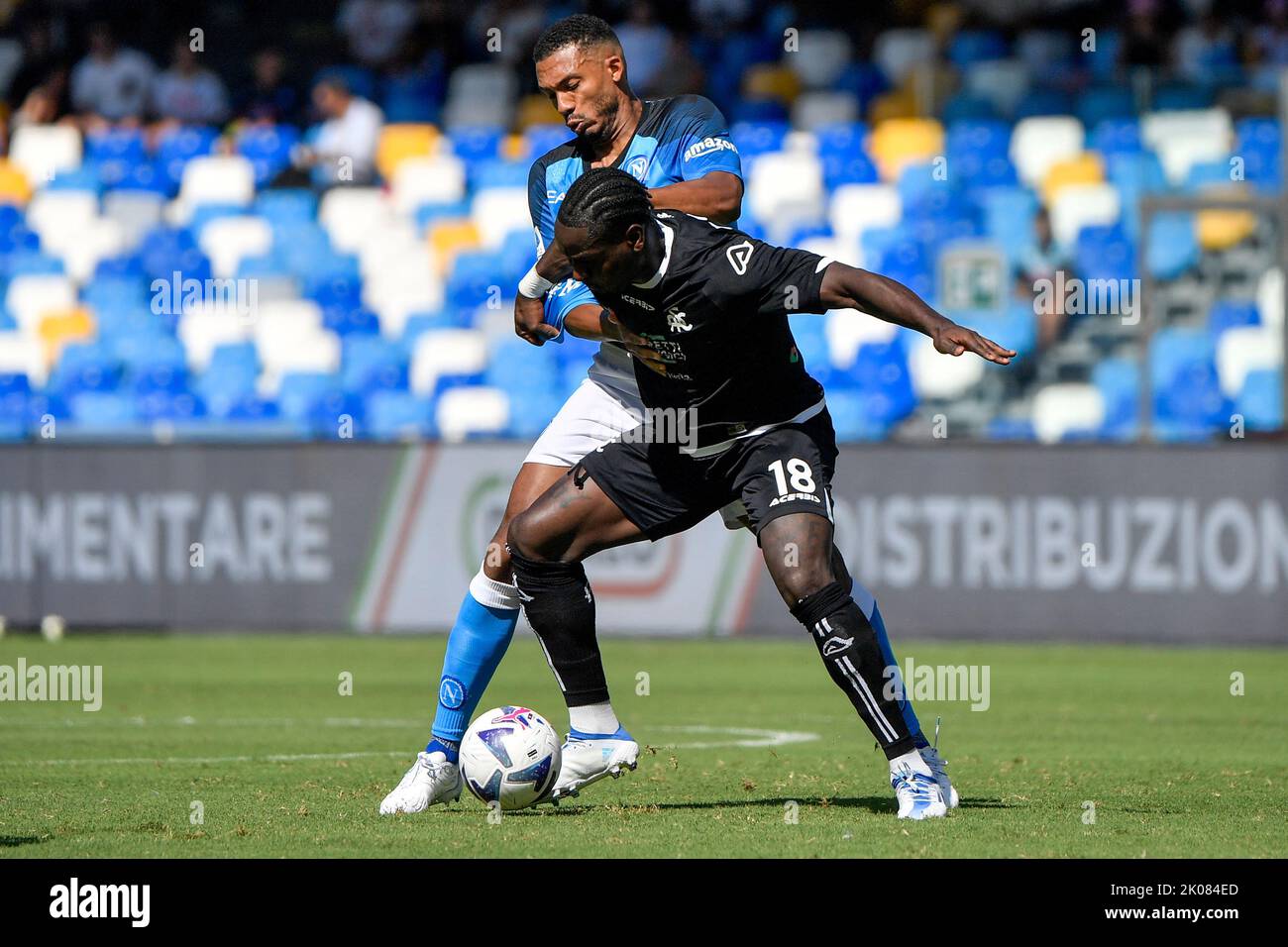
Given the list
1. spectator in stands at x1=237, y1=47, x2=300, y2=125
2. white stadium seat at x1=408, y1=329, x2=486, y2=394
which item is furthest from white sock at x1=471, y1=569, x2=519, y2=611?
spectator in stands at x1=237, y1=47, x2=300, y2=125

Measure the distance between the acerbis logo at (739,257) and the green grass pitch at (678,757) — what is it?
5.77 feet

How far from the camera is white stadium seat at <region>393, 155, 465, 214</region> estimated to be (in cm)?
2003

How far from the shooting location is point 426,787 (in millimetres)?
6828

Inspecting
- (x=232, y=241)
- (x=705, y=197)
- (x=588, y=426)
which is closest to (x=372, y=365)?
(x=232, y=241)

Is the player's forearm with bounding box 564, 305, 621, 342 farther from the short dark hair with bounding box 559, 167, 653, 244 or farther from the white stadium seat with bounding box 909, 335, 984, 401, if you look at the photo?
the white stadium seat with bounding box 909, 335, 984, 401

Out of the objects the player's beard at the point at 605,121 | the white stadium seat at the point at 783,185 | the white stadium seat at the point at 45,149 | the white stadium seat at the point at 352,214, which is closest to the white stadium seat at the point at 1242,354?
the white stadium seat at the point at 783,185

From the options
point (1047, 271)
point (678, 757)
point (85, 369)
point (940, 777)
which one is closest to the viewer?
point (940, 777)

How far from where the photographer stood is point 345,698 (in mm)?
11188

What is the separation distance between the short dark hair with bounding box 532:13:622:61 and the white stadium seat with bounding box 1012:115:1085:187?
11.7 meters

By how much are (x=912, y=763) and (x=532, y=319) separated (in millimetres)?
2011

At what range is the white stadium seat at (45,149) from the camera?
2108cm

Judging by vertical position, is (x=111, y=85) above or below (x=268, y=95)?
above

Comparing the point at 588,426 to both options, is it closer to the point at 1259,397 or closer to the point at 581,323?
the point at 581,323
